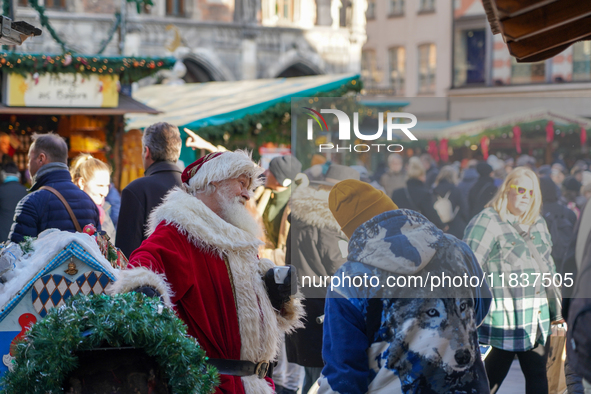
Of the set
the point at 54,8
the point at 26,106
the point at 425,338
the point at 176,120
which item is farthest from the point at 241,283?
the point at 54,8

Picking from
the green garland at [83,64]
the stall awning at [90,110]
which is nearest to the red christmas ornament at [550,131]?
the green garland at [83,64]

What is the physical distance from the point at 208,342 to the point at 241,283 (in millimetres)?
285

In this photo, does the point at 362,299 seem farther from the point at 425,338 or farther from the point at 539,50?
the point at 539,50

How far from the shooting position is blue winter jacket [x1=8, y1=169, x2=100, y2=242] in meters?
4.39

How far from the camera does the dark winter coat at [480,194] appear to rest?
3.76m

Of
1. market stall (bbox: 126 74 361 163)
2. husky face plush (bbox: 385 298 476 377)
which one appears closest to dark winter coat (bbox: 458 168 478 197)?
husky face plush (bbox: 385 298 476 377)

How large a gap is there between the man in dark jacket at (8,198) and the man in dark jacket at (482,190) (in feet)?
14.0

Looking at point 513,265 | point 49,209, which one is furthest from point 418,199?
point 49,209

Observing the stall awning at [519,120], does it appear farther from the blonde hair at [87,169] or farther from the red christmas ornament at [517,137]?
the blonde hair at [87,169]

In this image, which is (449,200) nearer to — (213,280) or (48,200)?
(213,280)

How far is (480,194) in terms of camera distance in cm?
383

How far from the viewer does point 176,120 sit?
11227 mm

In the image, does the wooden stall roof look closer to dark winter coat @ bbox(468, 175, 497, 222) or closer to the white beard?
dark winter coat @ bbox(468, 175, 497, 222)

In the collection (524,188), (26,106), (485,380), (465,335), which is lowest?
(485,380)
